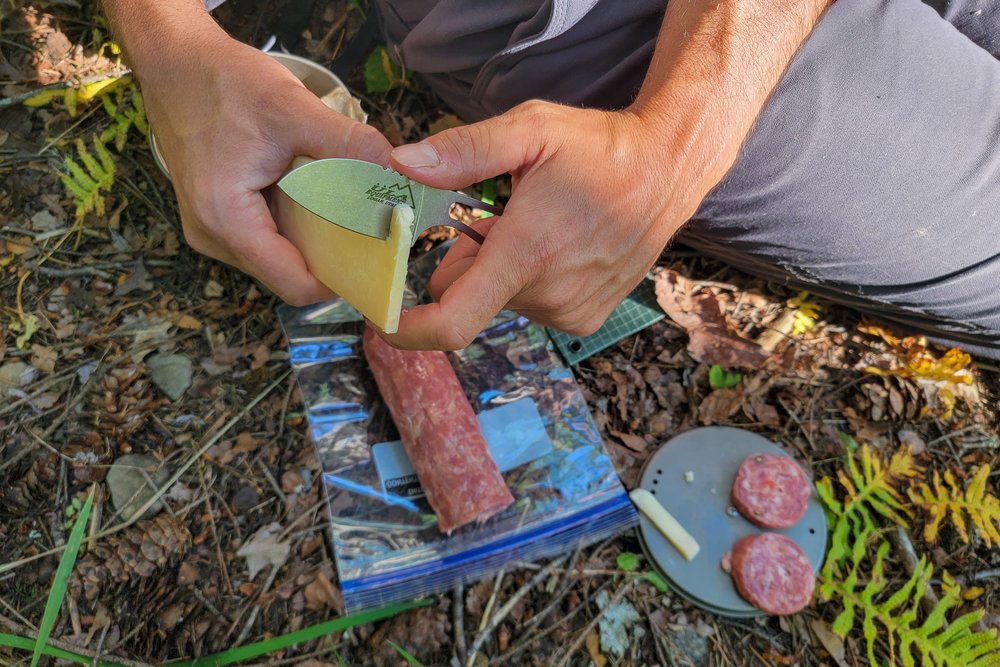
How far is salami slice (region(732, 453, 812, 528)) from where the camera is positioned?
2.58m

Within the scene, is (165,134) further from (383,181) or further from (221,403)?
(221,403)

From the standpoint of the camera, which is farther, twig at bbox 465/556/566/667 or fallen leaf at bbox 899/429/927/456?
fallen leaf at bbox 899/429/927/456

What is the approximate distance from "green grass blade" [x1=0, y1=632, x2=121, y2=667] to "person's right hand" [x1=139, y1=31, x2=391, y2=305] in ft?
4.58

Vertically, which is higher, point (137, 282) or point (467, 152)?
point (467, 152)

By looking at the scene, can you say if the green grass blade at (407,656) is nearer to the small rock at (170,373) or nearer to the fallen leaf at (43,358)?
the small rock at (170,373)

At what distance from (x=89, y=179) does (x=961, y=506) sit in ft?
12.2

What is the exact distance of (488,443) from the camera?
107 inches

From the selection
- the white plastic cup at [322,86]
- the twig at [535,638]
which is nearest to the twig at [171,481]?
the white plastic cup at [322,86]

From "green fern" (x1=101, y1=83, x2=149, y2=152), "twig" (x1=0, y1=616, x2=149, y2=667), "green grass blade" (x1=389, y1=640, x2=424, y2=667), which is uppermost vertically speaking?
"green fern" (x1=101, y1=83, x2=149, y2=152)

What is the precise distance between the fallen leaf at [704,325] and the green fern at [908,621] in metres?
0.86

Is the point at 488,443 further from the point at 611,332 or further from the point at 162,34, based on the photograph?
the point at 162,34

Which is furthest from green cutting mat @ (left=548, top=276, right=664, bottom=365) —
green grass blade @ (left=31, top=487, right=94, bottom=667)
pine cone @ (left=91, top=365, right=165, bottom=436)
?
green grass blade @ (left=31, top=487, right=94, bottom=667)

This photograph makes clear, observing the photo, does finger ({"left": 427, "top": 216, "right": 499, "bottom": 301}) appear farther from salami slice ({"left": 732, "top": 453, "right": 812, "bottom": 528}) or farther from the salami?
salami slice ({"left": 732, "top": 453, "right": 812, "bottom": 528})

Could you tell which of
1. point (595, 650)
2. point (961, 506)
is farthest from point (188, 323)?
point (961, 506)
